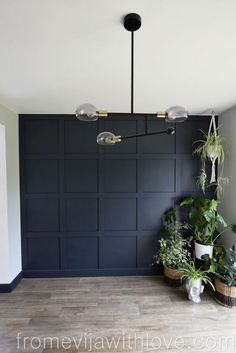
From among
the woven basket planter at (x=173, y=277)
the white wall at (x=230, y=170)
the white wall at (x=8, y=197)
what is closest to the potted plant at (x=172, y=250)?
the woven basket planter at (x=173, y=277)

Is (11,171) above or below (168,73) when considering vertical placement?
below

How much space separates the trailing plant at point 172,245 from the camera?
2.91 metres

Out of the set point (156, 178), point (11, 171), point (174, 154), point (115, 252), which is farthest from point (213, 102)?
point (11, 171)

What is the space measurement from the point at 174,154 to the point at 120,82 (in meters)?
1.53

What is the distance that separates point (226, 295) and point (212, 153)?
5.94 ft

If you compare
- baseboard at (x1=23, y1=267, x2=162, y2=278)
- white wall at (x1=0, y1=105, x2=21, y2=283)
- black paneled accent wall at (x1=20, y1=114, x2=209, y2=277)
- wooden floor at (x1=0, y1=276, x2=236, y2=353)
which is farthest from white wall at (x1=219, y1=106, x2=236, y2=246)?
white wall at (x1=0, y1=105, x2=21, y2=283)

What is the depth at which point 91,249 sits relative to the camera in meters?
3.22

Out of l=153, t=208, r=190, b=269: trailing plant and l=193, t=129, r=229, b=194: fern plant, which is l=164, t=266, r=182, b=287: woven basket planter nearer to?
l=153, t=208, r=190, b=269: trailing plant

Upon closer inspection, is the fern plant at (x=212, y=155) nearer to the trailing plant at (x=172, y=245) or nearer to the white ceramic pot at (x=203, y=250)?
the trailing plant at (x=172, y=245)

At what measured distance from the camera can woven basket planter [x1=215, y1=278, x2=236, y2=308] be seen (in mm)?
2459

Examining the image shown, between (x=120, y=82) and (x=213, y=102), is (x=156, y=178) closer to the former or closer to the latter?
(x=213, y=102)

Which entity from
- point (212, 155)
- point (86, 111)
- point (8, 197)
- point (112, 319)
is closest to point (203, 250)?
point (212, 155)

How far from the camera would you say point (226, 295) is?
2.48 m

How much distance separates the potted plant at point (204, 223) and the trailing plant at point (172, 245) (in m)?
0.19
